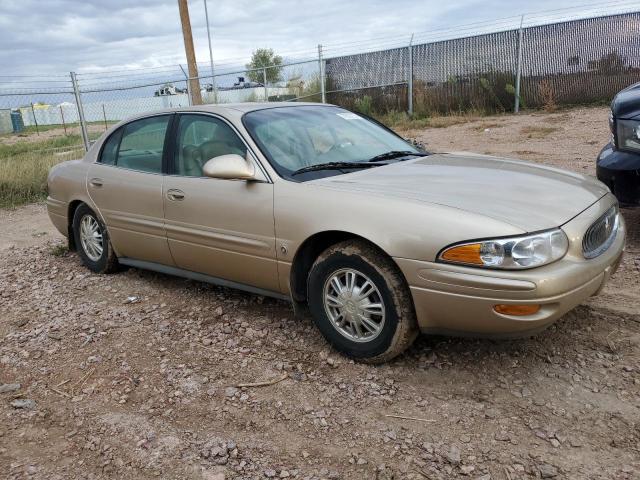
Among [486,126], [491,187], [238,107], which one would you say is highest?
[238,107]

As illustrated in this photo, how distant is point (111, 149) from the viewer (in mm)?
4957

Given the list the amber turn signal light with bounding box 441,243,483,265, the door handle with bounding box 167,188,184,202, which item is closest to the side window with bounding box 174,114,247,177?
the door handle with bounding box 167,188,184,202

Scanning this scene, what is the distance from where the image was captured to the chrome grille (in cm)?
296

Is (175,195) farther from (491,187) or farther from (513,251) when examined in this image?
(513,251)

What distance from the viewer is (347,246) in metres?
3.18

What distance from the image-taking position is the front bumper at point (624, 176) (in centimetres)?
438

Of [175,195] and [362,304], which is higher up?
[175,195]

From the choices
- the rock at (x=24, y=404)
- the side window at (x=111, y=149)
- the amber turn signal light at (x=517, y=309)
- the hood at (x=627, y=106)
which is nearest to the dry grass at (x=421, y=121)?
the hood at (x=627, y=106)

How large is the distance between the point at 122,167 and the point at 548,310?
11.5 ft

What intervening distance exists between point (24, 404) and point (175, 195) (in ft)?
5.45

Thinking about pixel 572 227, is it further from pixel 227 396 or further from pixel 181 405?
pixel 181 405

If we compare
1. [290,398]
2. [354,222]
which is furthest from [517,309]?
[290,398]

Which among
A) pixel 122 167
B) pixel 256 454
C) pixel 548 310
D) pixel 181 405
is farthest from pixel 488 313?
pixel 122 167

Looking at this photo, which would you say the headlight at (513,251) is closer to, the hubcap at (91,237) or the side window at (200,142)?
the side window at (200,142)
